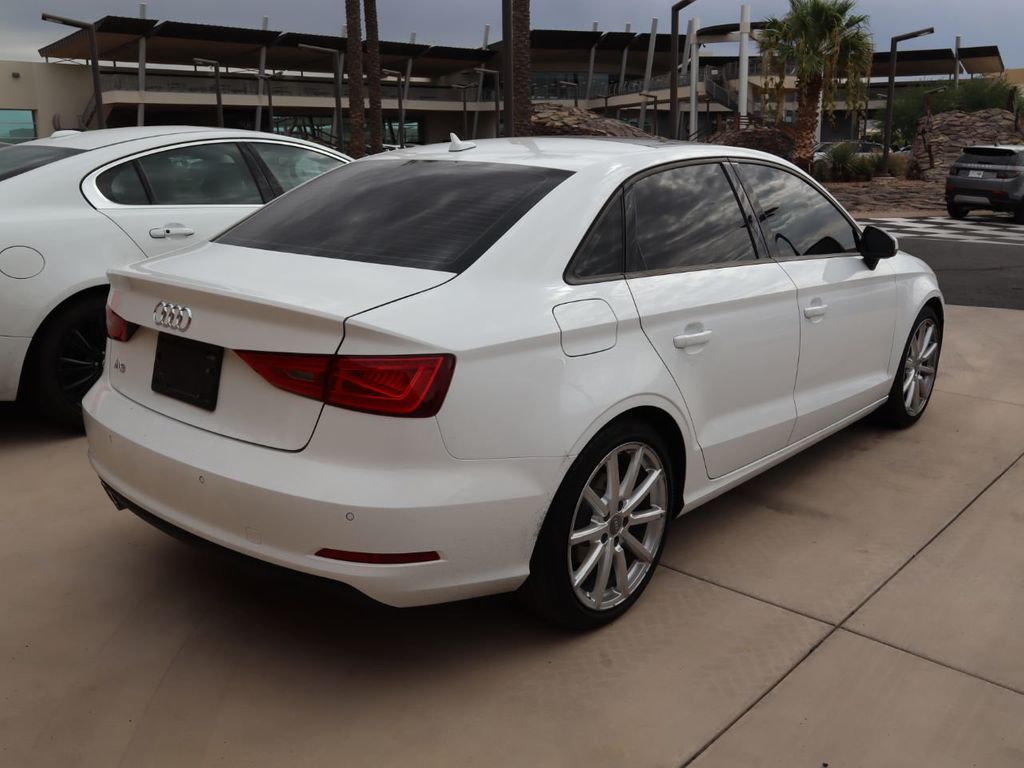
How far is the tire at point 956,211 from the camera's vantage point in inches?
810

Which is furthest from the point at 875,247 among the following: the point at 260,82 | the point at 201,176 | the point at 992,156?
the point at 260,82

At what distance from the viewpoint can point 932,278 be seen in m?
5.40

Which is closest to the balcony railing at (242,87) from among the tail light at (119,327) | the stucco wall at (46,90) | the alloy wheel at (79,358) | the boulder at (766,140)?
the stucco wall at (46,90)

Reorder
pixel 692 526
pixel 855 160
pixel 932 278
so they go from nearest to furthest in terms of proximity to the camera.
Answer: pixel 692 526 → pixel 932 278 → pixel 855 160

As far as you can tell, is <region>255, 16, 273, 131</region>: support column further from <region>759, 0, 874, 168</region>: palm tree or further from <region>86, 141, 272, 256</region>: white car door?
<region>86, 141, 272, 256</region>: white car door

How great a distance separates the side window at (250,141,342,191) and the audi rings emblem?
10.6 ft

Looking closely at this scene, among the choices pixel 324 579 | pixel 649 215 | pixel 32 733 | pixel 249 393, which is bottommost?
pixel 32 733

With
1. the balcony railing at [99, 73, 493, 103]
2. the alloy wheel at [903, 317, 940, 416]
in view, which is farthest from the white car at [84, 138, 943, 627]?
the balcony railing at [99, 73, 493, 103]

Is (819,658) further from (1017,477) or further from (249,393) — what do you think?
(1017,477)

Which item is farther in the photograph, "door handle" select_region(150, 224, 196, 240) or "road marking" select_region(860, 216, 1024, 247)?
"road marking" select_region(860, 216, 1024, 247)

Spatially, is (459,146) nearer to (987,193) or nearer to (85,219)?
(85,219)

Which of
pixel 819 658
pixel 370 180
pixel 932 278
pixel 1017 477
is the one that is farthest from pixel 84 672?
pixel 932 278

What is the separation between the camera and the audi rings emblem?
9.68 ft

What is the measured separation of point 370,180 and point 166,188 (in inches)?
95.7
